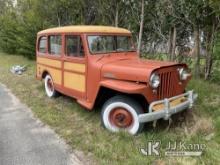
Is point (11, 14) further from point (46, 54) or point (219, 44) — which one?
point (219, 44)

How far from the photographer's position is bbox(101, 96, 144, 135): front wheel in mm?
5328

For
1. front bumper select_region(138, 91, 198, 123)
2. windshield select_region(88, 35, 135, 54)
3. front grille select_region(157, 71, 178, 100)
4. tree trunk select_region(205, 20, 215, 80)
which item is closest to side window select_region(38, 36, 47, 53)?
windshield select_region(88, 35, 135, 54)

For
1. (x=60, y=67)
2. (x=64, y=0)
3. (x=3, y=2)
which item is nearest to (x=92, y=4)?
(x=64, y=0)

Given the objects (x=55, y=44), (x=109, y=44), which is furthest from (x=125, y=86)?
(x=55, y=44)

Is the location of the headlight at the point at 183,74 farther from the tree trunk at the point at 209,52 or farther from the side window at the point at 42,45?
the side window at the point at 42,45

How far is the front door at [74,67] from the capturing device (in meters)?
6.32

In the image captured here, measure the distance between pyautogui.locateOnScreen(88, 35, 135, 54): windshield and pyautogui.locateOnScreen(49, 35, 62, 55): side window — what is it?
3.65 feet

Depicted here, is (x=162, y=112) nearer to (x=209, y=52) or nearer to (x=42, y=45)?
(x=209, y=52)

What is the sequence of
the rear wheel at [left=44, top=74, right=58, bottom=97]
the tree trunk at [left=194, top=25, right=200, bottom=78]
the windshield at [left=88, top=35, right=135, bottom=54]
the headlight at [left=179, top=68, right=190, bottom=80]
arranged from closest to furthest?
the headlight at [left=179, top=68, right=190, bottom=80], the windshield at [left=88, top=35, right=135, bottom=54], the rear wheel at [left=44, top=74, right=58, bottom=97], the tree trunk at [left=194, top=25, right=200, bottom=78]

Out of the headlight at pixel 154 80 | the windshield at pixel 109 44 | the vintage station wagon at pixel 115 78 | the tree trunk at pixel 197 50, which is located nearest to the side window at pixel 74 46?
the vintage station wagon at pixel 115 78

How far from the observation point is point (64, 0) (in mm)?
13000

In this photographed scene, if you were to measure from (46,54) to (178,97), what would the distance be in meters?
3.89

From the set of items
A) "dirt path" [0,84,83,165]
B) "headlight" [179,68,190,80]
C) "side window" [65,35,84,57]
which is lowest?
"dirt path" [0,84,83,165]

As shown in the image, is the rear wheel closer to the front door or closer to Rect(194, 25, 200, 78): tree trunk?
the front door
